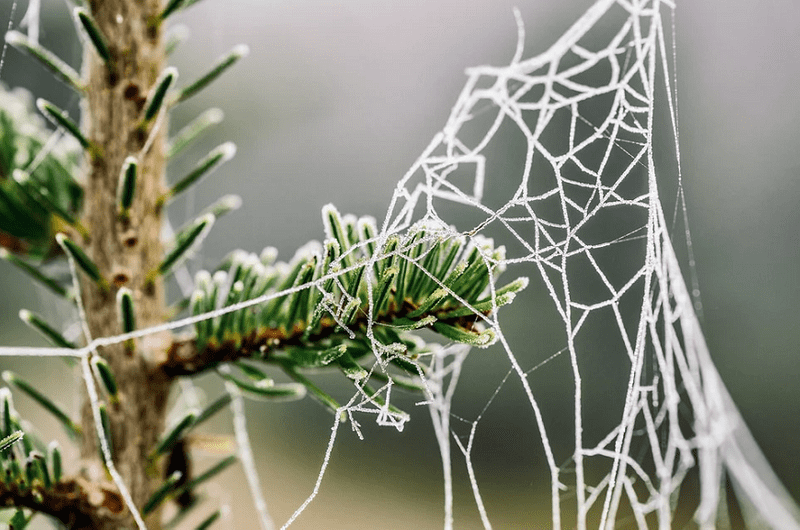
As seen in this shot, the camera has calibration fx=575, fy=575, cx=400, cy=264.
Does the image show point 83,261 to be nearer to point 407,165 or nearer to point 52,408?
point 52,408

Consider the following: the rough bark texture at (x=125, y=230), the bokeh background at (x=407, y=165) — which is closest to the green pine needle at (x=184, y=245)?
the rough bark texture at (x=125, y=230)

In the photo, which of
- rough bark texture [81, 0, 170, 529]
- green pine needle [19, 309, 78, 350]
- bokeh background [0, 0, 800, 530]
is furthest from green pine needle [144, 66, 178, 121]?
bokeh background [0, 0, 800, 530]

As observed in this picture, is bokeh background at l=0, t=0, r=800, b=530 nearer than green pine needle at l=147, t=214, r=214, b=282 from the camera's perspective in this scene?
No

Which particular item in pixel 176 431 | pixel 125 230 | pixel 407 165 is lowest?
pixel 176 431

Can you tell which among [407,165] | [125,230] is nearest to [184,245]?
[125,230]

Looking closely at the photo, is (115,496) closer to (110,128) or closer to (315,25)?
(110,128)

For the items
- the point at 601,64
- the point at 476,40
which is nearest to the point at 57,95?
the point at 476,40

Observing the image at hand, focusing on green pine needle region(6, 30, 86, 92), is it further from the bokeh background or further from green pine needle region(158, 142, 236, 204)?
the bokeh background
